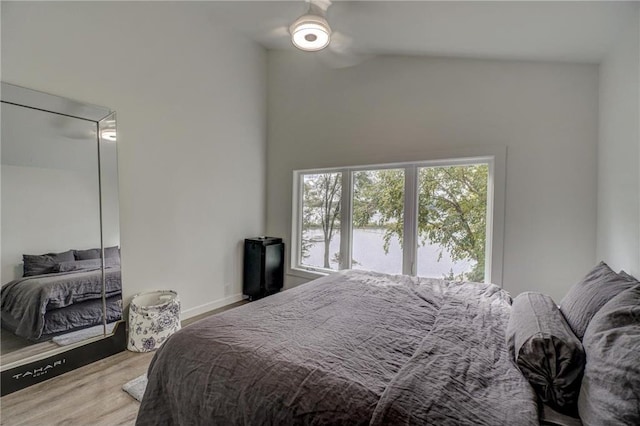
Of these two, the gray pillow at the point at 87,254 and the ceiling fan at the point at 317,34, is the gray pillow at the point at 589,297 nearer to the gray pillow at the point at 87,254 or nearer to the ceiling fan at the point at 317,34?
the ceiling fan at the point at 317,34

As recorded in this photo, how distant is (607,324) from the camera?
1.02 m

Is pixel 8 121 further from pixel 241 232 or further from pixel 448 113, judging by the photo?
pixel 448 113

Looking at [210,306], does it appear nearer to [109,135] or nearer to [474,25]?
[109,135]

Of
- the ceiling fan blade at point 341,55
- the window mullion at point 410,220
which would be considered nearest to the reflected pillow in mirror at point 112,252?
the window mullion at point 410,220

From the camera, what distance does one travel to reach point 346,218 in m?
3.74

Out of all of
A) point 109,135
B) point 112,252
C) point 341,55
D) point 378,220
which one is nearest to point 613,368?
point 378,220

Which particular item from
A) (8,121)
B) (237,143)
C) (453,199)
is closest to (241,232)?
(237,143)

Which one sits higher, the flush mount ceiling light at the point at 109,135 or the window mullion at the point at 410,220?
the flush mount ceiling light at the point at 109,135

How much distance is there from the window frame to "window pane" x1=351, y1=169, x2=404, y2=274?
7 cm

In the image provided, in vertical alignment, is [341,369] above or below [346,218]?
below

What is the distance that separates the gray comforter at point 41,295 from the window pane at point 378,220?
2595 mm

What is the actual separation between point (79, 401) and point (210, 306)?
1.68 metres

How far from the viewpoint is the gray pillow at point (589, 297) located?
1.23 meters

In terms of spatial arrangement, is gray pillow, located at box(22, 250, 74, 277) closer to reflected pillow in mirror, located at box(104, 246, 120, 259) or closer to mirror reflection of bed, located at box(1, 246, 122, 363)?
mirror reflection of bed, located at box(1, 246, 122, 363)
